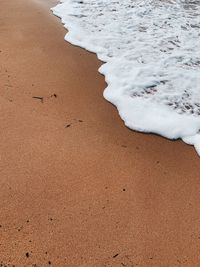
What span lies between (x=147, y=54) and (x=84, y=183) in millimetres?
2463

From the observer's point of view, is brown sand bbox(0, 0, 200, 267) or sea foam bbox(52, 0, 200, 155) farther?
sea foam bbox(52, 0, 200, 155)

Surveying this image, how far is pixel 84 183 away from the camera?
2.61 meters

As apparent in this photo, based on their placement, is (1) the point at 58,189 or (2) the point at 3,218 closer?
(2) the point at 3,218

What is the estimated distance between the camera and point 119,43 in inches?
191

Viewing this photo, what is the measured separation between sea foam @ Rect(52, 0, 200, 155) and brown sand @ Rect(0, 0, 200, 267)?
213 mm

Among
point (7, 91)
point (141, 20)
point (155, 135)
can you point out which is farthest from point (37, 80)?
point (141, 20)

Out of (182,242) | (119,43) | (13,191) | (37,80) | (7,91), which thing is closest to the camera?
(182,242)

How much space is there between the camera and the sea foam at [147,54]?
3.41 metres

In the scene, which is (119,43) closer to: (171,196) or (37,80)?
(37,80)

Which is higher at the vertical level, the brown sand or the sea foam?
the brown sand

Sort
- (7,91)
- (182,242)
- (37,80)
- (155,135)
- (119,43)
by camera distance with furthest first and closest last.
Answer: (119,43), (37,80), (7,91), (155,135), (182,242)

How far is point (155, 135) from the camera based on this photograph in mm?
3168

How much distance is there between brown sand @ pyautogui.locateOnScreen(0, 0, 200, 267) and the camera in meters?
2.18

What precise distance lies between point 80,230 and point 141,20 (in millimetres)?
4183
